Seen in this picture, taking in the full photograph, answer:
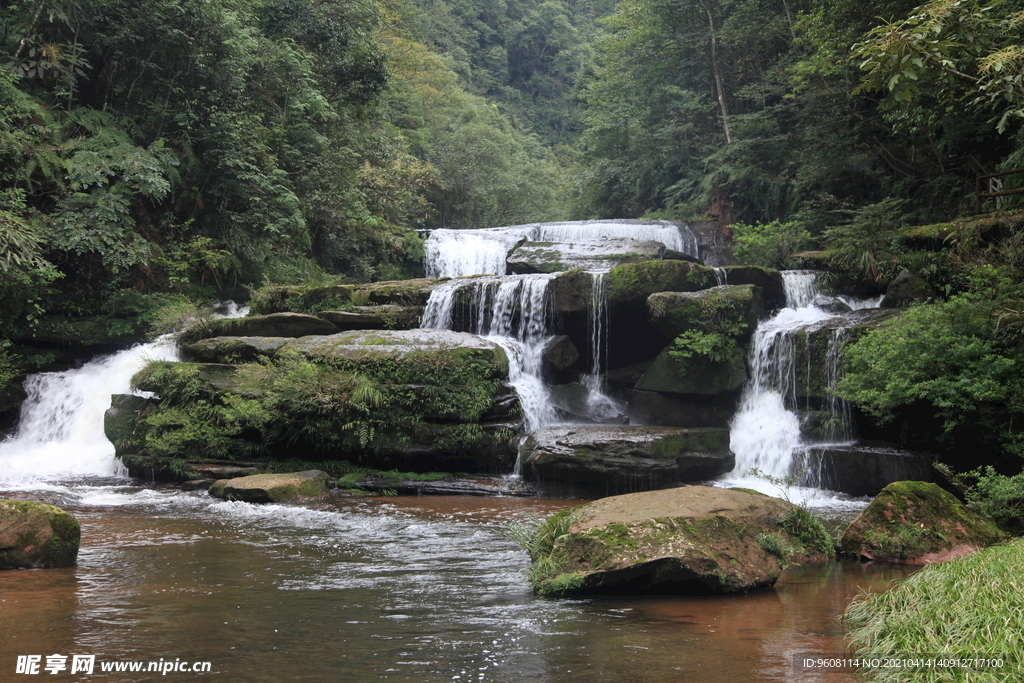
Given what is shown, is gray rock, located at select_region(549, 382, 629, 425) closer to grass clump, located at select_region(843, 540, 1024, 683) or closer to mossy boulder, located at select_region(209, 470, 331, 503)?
mossy boulder, located at select_region(209, 470, 331, 503)

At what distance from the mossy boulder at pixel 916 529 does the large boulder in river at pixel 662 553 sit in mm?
985

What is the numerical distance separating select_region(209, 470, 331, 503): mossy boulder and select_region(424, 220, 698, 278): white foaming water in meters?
11.7

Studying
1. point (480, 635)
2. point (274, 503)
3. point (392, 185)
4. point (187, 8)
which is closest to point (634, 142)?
point (392, 185)

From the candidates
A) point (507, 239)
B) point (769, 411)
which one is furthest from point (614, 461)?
point (507, 239)

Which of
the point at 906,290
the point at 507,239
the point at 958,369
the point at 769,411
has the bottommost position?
the point at 769,411

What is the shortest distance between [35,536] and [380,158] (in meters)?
19.4

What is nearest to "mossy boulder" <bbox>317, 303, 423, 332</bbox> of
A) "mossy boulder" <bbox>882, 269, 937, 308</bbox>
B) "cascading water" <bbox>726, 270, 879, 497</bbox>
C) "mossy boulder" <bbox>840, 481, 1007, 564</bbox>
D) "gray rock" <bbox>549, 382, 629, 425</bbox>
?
"gray rock" <bbox>549, 382, 629, 425</bbox>

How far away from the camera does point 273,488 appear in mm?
10398

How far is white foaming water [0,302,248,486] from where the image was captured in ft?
43.3

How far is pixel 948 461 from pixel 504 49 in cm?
5188

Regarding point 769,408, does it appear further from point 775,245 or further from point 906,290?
point 775,245

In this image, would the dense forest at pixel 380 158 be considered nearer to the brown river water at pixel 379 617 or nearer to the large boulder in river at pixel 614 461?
the large boulder in river at pixel 614 461

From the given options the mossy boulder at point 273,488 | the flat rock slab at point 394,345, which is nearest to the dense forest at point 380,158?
the flat rock slab at point 394,345

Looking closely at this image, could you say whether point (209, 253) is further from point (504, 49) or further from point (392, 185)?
point (504, 49)
